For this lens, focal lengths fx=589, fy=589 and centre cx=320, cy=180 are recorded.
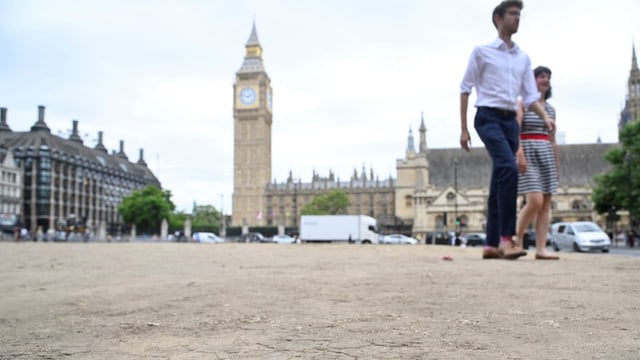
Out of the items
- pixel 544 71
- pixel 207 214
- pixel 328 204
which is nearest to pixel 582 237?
pixel 544 71

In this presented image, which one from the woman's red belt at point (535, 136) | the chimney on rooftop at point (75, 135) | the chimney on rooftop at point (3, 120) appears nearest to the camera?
the woman's red belt at point (535, 136)

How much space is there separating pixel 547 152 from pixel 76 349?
553 cm

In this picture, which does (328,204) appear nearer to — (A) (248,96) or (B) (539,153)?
(A) (248,96)

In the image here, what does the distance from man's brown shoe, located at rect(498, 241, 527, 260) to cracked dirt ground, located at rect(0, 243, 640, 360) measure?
55.1 inches

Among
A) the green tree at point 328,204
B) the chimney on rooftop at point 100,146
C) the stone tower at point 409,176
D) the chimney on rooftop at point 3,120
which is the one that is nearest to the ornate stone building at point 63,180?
the chimney on rooftop at point 3,120

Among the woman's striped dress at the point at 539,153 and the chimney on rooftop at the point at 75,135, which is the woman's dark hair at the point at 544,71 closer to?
the woman's striped dress at the point at 539,153

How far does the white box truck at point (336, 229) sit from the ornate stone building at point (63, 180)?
956 inches

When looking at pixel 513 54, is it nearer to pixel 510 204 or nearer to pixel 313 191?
pixel 510 204

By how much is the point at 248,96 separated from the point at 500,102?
100683 millimetres

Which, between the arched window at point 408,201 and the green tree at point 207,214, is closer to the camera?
the arched window at point 408,201

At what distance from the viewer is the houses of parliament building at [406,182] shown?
70.8 metres

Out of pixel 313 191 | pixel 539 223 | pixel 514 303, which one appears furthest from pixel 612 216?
pixel 313 191

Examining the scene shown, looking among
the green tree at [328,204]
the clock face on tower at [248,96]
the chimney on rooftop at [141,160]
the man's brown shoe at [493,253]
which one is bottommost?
the man's brown shoe at [493,253]

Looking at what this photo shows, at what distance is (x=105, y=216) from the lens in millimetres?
86125
